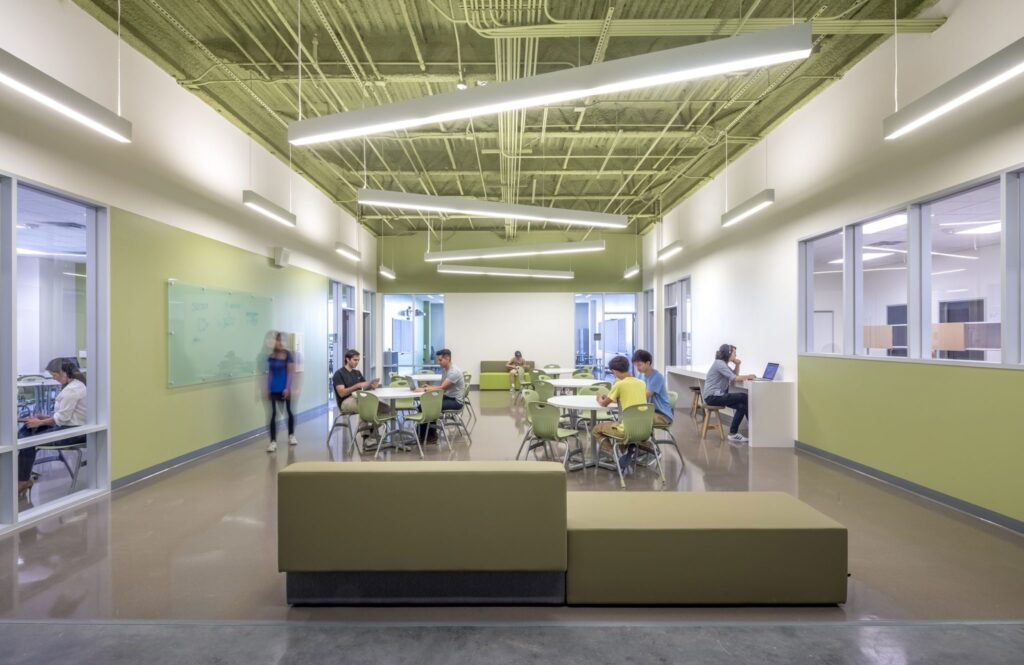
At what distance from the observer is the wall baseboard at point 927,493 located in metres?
4.01

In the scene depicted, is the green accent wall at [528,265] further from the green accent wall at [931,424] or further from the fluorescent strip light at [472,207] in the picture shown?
the green accent wall at [931,424]

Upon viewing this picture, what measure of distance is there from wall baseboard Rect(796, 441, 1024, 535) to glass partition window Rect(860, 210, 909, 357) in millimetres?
1193

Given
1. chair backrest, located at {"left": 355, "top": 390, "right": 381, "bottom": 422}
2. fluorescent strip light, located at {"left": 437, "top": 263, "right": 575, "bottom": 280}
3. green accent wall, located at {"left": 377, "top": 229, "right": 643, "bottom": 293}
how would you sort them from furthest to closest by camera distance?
green accent wall, located at {"left": 377, "top": 229, "right": 643, "bottom": 293}, fluorescent strip light, located at {"left": 437, "top": 263, "right": 575, "bottom": 280}, chair backrest, located at {"left": 355, "top": 390, "right": 381, "bottom": 422}

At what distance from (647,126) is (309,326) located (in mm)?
6922

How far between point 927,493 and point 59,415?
7.61m

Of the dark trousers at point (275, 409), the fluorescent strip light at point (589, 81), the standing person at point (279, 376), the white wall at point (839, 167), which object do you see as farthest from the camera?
the standing person at point (279, 376)

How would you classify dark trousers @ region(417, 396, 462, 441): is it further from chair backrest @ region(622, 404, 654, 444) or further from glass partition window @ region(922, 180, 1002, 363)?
glass partition window @ region(922, 180, 1002, 363)

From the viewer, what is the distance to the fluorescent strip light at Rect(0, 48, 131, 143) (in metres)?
3.22

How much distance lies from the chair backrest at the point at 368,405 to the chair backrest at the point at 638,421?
9.41ft

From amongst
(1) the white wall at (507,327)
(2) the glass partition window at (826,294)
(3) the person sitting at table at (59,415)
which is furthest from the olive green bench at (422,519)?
(1) the white wall at (507,327)

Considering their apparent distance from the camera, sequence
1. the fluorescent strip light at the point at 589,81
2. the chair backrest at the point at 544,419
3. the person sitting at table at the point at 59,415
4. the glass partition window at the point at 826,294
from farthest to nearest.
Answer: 1. the glass partition window at the point at 826,294
2. the chair backrest at the point at 544,419
3. the person sitting at table at the point at 59,415
4. the fluorescent strip light at the point at 589,81

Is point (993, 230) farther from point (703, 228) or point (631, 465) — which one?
point (703, 228)

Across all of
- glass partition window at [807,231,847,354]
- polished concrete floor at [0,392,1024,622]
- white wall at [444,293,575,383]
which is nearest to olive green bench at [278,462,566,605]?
polished concrete floor at [0,392,1024,622]

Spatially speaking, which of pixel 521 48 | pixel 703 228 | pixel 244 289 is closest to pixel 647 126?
pixel 521 48
